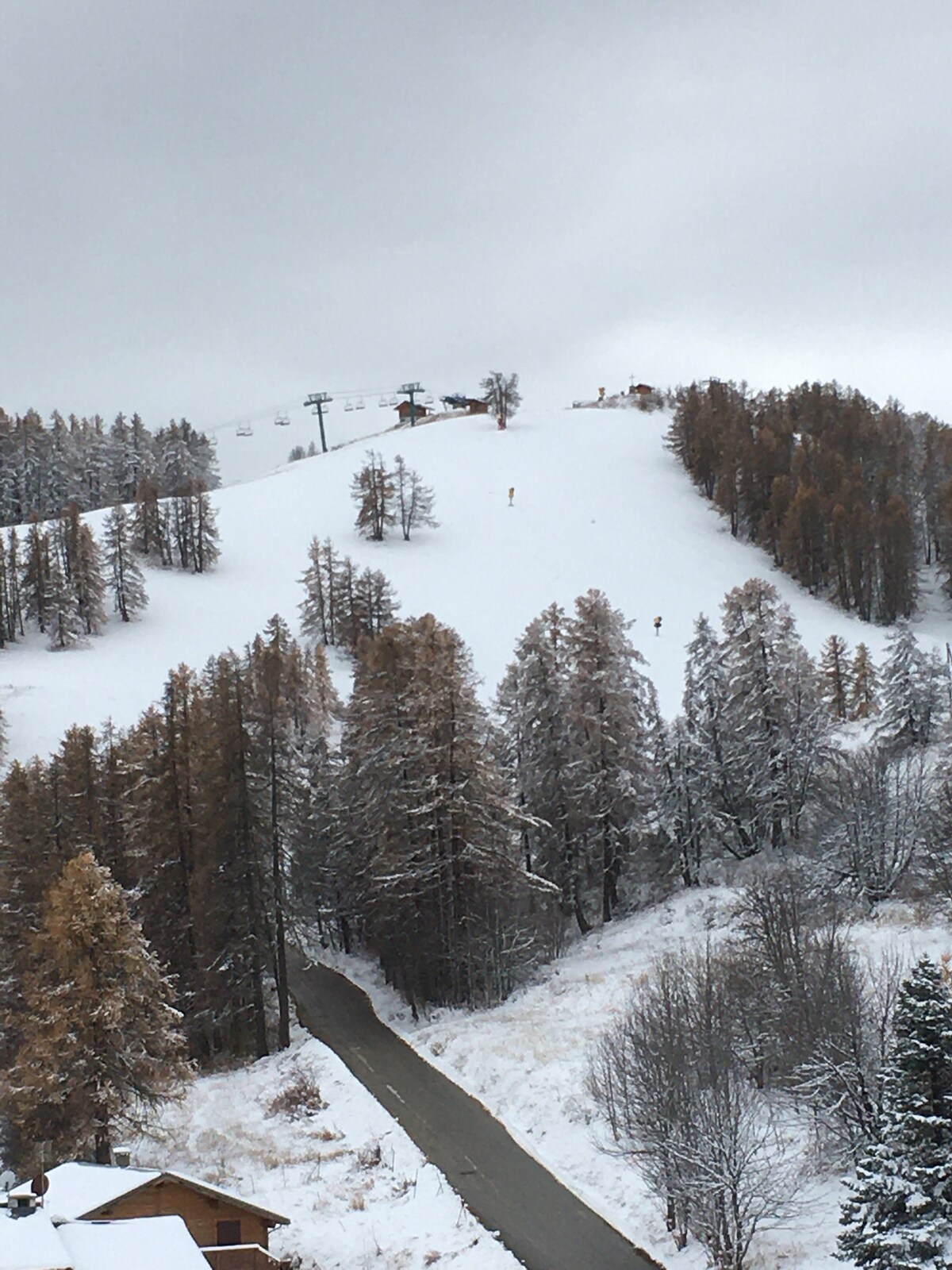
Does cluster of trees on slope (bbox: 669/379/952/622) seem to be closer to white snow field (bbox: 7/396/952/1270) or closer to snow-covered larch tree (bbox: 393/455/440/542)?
white snow field (bbox: 7/396/952/1270)

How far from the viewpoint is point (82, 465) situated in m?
113

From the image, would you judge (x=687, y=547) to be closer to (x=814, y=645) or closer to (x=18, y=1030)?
(x=814, y=645)

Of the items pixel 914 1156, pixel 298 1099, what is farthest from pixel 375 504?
pixel 914 1156

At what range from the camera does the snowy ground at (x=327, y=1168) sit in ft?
61.4

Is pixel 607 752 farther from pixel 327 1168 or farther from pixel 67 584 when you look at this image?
pixel 67 584

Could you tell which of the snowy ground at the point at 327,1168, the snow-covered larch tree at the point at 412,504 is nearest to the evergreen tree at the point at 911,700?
the snowy ground at the point at 327,1168

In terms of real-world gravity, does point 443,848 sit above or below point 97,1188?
above

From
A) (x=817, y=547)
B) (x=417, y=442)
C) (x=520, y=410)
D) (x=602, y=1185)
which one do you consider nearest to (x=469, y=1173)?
(x=602, y=1185)

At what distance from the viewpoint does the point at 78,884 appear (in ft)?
80.4

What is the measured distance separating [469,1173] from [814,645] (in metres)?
55.2

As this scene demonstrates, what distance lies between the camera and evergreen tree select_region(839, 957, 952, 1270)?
43.6ft

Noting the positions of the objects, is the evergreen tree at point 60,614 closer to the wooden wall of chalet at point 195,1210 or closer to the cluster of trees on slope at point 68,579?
the cluster of trees on slope at point 68,579

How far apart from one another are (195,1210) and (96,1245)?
3926 millimetres

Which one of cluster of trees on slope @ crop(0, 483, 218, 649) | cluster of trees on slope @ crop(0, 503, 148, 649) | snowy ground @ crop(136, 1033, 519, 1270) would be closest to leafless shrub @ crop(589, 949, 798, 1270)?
snowy ground @ crop(136, 1033, 519, 1270)
